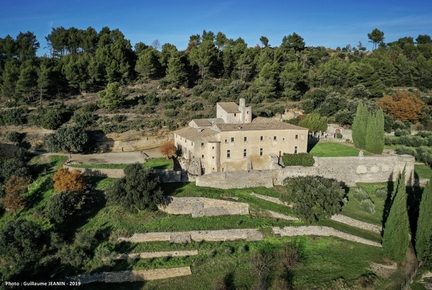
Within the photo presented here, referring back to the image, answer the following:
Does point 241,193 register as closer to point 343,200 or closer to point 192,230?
point 192,230

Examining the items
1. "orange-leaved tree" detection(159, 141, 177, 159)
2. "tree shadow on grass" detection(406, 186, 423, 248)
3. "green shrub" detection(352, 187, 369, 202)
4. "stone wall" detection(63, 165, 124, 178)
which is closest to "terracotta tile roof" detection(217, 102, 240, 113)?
"orange-leaved tree" detection(159, 141, 177, 159)

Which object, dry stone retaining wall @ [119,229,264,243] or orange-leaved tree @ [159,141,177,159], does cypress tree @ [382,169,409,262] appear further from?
orange-leaved tree @ [159,141,177,159]

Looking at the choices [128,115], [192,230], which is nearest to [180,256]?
[192,230]

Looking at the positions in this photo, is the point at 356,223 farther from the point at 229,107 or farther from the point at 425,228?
the point at 229,107

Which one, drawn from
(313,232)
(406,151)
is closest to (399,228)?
(313,232)

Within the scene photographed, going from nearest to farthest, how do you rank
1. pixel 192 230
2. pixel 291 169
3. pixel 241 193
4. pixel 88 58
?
pixel 192 230 < pixel 241 193 < pixel 291 169 < pixel 88 58

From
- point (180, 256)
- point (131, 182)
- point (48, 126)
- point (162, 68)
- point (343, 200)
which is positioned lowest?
point (180, 256)
